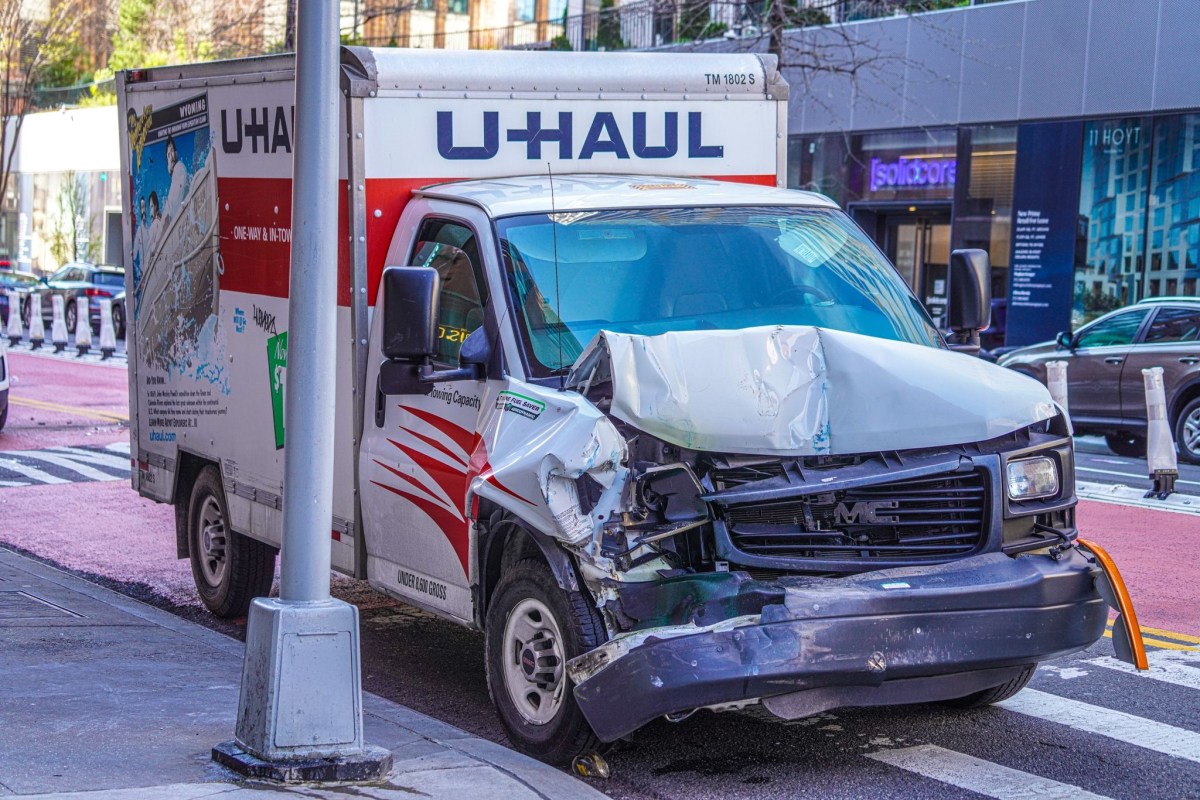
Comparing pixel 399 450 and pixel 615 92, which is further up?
pixel 615 92

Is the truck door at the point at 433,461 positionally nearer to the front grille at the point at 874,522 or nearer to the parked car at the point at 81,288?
the front grille at the point at 874,522

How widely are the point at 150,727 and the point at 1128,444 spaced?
14545 millimetres

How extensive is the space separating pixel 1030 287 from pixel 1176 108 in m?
3.77

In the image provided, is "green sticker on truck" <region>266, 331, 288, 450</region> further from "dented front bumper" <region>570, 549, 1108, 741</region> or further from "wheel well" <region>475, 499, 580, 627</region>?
"dented front bumper" <region>570, 549, 1108, 741</region>

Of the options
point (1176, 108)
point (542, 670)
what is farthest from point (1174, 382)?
point (542, 670)

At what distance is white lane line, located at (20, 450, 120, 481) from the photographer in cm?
1516

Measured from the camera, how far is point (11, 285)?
4103cm

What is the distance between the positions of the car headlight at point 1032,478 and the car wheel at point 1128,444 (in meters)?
12.5

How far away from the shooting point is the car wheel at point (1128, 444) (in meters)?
18.3

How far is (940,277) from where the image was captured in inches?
1099

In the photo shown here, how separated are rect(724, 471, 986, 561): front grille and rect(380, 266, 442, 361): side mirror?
4.90ft

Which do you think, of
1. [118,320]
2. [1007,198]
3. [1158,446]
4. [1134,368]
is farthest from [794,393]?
[118,320]

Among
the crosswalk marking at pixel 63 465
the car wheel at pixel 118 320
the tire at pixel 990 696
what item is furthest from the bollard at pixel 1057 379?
the car wheel at pixel 118 320

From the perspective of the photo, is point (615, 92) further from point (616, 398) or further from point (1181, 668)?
point (1181, 668)
